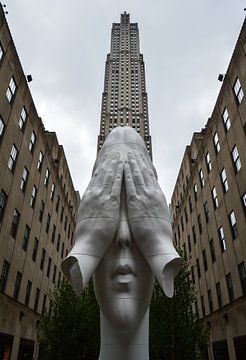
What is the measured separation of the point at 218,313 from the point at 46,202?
19077 millimetres

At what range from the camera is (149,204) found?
17.5ft

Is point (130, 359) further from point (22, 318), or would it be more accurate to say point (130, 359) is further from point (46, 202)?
point (46, 202)

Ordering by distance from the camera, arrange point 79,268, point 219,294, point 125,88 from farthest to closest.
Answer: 1. point 125,88
2. point 219,294
3. point 79,268

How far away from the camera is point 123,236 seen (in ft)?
17.1

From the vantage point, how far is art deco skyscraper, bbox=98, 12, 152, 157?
244ft

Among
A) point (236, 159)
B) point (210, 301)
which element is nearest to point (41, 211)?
point (210, 301)

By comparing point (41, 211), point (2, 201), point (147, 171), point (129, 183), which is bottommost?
point (129, 183)

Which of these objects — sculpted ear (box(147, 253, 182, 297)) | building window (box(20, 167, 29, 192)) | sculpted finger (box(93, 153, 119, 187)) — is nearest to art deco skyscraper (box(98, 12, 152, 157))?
building window (box(20, 167, 29, 192))

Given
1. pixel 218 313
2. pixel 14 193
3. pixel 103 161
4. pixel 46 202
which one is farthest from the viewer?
pixel 46 202

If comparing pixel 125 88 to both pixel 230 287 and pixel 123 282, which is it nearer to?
pixel 230 287

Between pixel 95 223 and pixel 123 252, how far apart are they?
70 cm

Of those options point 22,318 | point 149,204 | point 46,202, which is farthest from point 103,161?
point 46,202

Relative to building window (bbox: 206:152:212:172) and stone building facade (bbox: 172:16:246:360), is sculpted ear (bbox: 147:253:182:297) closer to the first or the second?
stone building facade (bbox: 172:16:246:360)

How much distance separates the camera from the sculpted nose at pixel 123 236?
5.19 meters
